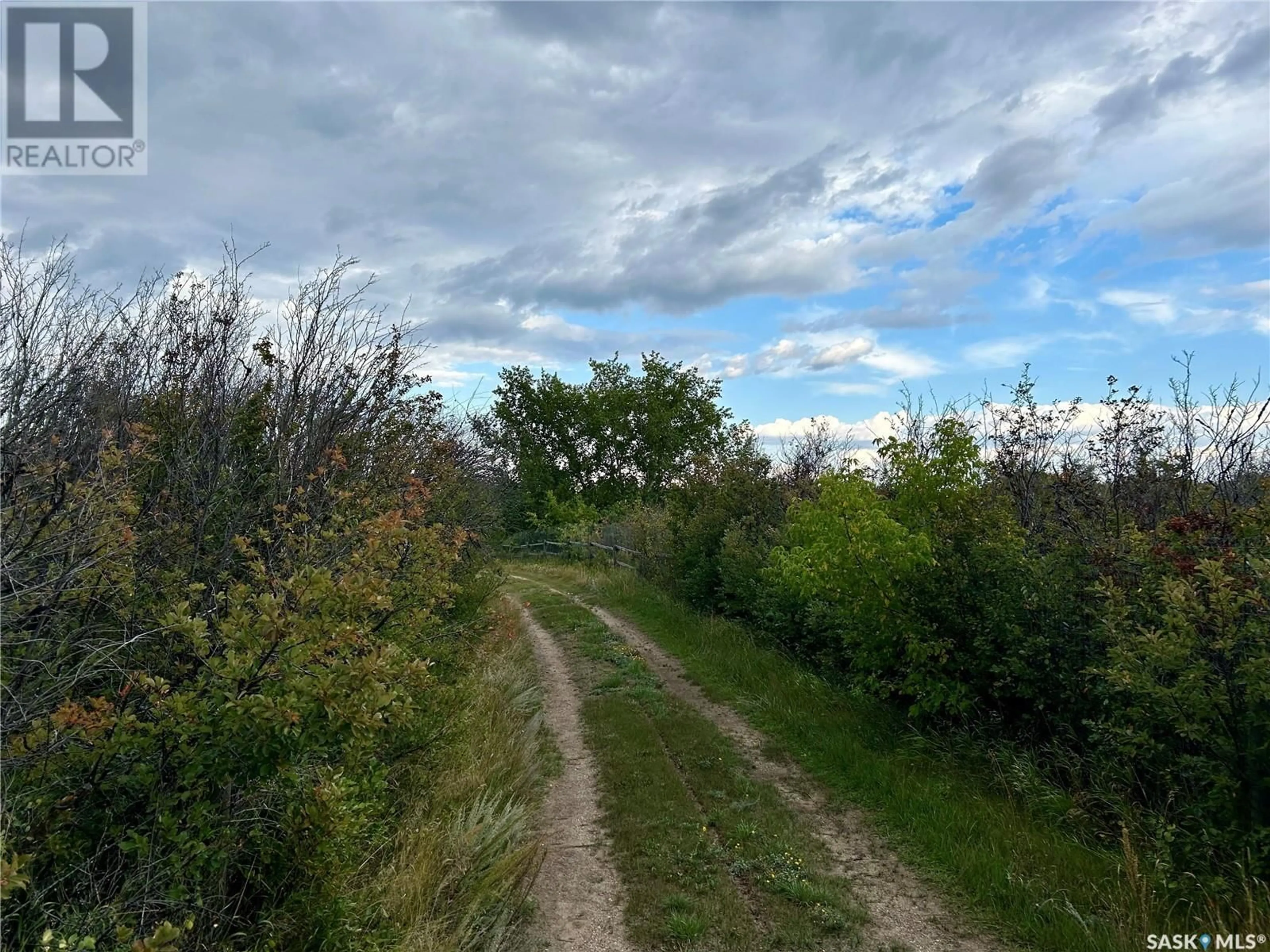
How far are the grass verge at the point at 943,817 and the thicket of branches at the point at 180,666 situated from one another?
12.7 ft

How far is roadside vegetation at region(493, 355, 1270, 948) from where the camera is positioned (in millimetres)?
4465

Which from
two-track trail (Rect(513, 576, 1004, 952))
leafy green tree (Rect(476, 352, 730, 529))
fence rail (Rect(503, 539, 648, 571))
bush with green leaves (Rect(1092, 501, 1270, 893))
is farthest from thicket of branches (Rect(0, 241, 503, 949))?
leafy green tree (Rect(476, 352, 730, 529))

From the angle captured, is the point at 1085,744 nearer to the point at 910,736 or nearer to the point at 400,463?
the point at 910,736

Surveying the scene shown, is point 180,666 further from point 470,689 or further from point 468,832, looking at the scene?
point 470,689

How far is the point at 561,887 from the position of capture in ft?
16.9

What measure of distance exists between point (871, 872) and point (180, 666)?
4.69 m

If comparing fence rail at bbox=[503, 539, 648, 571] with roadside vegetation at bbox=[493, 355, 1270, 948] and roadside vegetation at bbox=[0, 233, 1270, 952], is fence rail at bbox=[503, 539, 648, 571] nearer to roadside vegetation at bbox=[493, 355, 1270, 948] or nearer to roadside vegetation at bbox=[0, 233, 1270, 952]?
roadside vegetation at bbox=[493, 355, 1270, 948]

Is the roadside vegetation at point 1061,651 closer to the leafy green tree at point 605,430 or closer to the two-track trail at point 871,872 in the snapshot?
the two-track trail at point 871,872

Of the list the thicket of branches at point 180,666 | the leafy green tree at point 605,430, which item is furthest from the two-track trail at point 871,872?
the leafy green tree at point 605,430

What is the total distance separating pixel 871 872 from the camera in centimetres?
523

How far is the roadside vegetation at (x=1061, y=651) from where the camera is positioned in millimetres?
4465

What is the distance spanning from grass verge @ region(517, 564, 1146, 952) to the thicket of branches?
3876 mm

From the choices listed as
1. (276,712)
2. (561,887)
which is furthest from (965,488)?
(276,712)

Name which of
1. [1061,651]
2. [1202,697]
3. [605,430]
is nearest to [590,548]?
[605,430]
